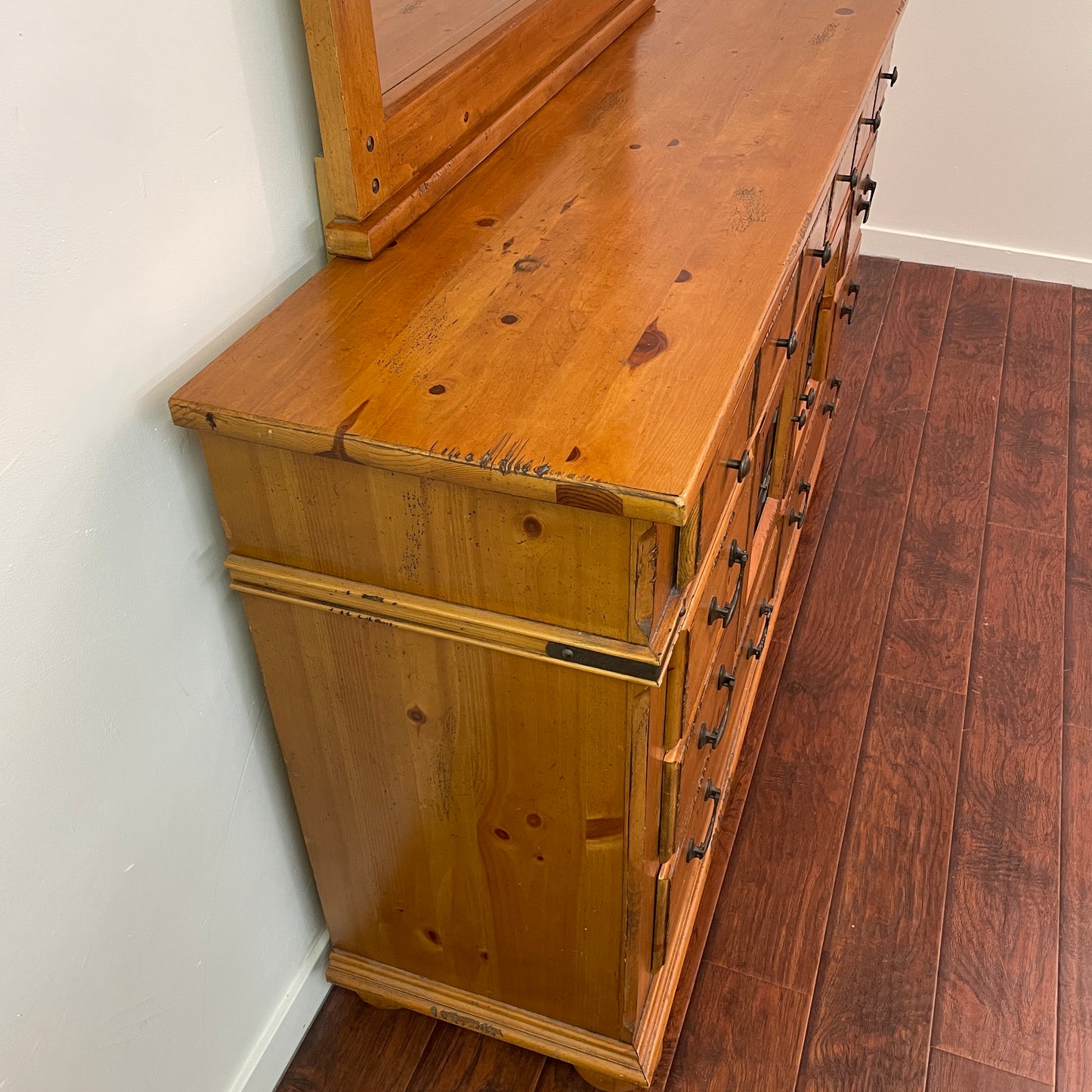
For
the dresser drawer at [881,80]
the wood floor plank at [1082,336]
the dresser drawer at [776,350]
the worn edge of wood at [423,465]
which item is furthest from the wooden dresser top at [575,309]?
the wood floor plank at [1082,336]

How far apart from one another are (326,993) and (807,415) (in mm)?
1219

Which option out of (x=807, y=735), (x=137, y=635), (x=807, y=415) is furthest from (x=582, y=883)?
(x=807, y=415)

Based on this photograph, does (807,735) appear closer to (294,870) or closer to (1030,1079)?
(1030,1079)

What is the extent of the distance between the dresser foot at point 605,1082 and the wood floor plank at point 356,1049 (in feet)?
0.79

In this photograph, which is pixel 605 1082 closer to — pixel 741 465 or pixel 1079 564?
pixel 741 465

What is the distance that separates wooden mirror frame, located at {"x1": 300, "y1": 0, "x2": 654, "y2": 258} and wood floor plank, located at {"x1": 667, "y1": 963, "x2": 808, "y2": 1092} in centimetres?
112

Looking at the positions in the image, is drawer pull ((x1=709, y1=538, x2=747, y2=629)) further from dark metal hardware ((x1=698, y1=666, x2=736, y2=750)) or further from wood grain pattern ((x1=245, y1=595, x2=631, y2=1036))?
wood grain pattern ((x1=245, y1=595, x2=631, y2=1036))

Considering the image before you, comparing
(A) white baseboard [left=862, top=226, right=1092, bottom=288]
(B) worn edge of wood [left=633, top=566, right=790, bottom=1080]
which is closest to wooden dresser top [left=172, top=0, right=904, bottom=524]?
(B) worn edge of wood [left=633, top=566, right=790, bottom=1080]

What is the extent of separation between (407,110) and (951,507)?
1666mm

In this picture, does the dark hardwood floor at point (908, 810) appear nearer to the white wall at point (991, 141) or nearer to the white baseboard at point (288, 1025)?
the white baseboard at point (288, 1025)

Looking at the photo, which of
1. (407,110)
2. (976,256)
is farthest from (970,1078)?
(976,256)

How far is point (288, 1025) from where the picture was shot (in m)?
1.47

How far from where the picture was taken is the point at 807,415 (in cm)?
190

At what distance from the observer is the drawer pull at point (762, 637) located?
1.70 metres
